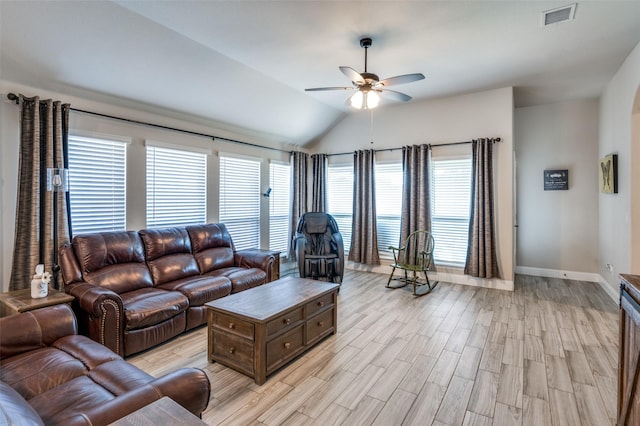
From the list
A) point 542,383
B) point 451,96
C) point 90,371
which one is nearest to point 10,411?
point 90,371

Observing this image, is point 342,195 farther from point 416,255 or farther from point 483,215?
point 483,215

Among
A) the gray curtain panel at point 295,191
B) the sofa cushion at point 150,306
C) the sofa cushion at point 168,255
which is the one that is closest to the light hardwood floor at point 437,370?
the sofa cushion at point 150,306

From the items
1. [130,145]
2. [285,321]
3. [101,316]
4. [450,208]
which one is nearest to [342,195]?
[450,208]

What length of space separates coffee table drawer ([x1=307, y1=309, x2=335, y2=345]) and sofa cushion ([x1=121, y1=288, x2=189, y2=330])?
1.26 meters

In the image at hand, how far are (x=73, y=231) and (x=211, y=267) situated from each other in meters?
1.49

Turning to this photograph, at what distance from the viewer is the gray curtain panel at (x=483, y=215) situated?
189 inches

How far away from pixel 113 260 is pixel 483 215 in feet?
16.1

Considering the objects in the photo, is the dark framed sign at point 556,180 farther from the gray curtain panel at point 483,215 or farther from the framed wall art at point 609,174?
the gray curtain panel at point 483,215

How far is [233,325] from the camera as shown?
8.31ft

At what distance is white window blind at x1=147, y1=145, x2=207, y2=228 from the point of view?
4035 millimetres

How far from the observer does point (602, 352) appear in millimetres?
2850

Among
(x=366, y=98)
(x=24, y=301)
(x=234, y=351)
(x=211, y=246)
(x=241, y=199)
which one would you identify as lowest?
(x=234, y=351)

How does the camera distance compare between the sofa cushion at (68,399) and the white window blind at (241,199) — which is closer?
the sofa cushion at (68,399)

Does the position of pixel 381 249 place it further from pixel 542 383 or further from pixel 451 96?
pixel 542 383
